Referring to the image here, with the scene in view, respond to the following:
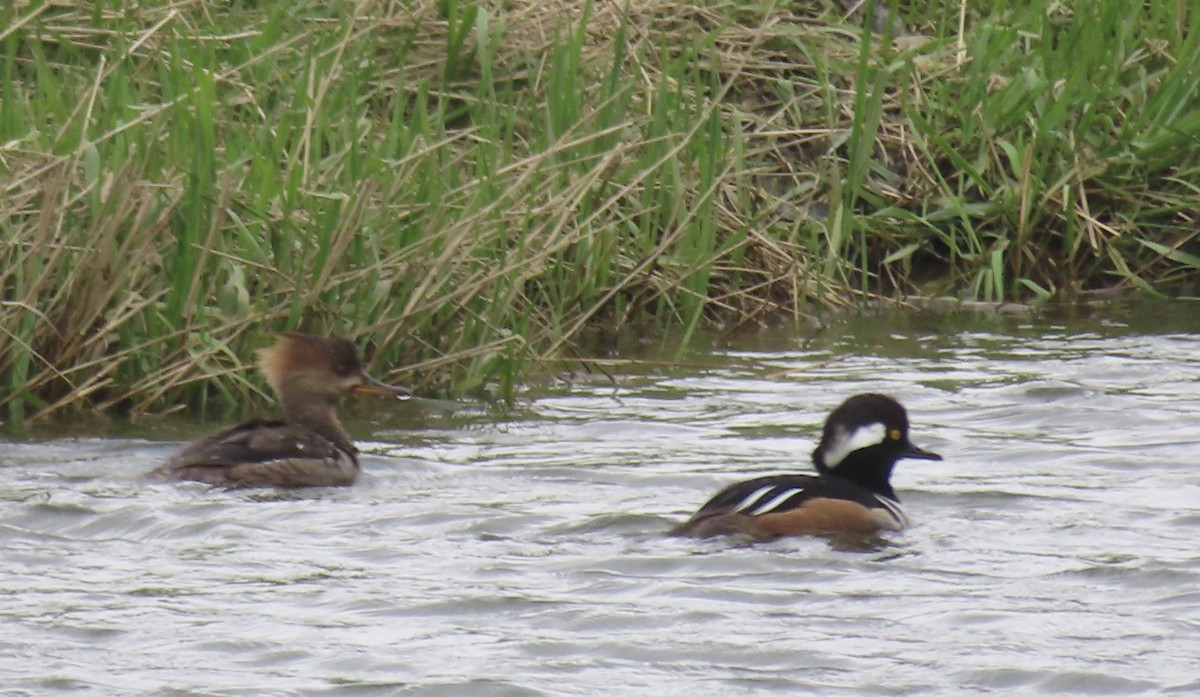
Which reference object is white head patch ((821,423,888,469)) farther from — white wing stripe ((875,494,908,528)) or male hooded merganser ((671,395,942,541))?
white wing stripe ((875,494,908,528))

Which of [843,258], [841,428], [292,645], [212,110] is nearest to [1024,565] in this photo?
[841,428]

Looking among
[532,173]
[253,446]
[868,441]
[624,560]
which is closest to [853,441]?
[868,441]

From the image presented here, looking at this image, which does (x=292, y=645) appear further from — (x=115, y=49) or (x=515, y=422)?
(x=115, y=49)

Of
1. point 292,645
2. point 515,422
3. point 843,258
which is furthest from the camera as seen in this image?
point 843,258

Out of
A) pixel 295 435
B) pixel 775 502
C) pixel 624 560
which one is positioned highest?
pixel 295 435

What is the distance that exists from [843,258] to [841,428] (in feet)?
12.9

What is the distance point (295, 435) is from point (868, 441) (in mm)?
1804

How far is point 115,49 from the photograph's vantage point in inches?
386

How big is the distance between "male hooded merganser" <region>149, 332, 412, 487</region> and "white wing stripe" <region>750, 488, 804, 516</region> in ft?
5.03

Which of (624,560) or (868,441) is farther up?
(868,441)

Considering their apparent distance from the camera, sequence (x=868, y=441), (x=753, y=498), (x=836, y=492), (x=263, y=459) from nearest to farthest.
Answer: (x=753, y=498) < (x=836, y=492) < (x=868, y=441) < (x=263, y=459)

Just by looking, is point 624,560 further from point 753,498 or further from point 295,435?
Answer: point 295,435

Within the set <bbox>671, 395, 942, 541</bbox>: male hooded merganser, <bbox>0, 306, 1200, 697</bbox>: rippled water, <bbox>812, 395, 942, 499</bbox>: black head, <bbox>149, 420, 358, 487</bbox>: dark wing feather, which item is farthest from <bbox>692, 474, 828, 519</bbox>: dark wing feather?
<bbox>149, 420, 358, 487</bbox>: dark wing feather

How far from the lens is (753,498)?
6.58 metres
